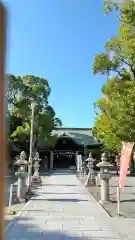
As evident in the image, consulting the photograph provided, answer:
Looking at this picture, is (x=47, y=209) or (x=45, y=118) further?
(x=45, y=118)

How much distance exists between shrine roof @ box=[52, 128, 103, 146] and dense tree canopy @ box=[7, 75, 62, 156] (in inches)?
572

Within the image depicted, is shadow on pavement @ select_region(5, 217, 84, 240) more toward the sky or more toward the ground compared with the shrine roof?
more toward the ground

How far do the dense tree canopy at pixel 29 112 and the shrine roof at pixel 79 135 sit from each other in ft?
47.7

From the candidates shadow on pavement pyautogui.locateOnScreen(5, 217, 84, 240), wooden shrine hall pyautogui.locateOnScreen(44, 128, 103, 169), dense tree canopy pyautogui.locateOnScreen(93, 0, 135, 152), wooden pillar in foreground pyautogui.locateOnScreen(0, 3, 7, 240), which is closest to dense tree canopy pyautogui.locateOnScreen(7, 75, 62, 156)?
wooden shrine hall pyautogui.locateOnScreen(44, 128, 103, 169)

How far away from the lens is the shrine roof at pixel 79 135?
6380 cm

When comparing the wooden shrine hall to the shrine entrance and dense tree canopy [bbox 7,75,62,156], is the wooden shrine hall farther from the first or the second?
dense tree canopy [bbox 7,75,62,156]

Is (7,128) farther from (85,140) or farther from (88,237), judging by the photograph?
(85,140)

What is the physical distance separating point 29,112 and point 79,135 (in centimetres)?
2213

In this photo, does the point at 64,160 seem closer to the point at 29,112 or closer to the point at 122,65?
the point at 29,112

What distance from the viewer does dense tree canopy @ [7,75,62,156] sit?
45438 mm

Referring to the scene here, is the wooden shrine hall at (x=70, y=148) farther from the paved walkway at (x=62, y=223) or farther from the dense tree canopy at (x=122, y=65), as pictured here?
the paved walkway at (x=62, y=223)

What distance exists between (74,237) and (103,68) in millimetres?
10738

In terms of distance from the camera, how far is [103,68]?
59.4 ft

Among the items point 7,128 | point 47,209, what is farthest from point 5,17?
point 47,209
